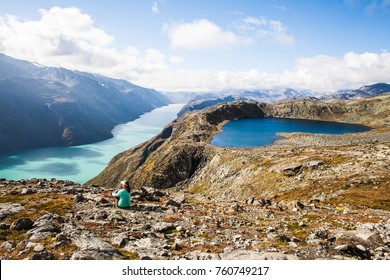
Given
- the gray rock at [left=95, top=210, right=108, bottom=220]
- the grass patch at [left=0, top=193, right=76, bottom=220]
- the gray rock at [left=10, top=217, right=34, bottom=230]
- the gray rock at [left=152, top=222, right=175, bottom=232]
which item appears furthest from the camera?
the grass patch at [left=0, top=193, right=76, bottom=220]

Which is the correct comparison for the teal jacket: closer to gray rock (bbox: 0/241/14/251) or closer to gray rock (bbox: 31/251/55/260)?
gray rock (bbox: 0/241/14/251)

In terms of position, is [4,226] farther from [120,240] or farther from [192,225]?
[192,225]

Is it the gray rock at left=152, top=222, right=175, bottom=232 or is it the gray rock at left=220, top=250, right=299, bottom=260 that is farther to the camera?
the gray rock at left=152, top=222, right=175, bottom=232

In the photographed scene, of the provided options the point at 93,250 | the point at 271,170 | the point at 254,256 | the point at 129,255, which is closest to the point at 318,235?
the point at 254,256

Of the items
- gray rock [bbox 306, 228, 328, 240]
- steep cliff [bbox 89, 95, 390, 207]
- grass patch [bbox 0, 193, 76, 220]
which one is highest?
gray rock [bbox 306, 228, 328, 240]

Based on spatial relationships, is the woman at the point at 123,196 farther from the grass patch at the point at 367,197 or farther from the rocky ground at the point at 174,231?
the grass patch at the point at 367,197

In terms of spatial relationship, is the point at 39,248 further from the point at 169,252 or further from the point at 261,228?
the point at 261,228

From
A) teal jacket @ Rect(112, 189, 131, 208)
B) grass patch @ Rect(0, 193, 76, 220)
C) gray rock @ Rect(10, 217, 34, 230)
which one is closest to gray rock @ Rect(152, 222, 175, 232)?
teal jacket @ Rect(112, 189, 131, 208)
